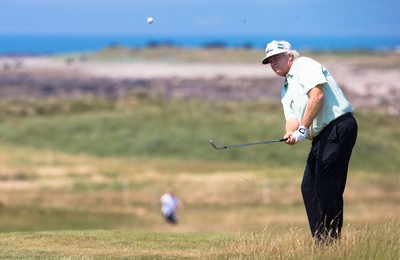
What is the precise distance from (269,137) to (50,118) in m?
18.1

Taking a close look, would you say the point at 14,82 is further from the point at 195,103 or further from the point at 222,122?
the point at 222,122

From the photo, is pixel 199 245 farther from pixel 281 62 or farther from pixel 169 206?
pixel 169 206

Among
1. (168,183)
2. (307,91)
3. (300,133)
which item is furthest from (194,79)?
(300,133)

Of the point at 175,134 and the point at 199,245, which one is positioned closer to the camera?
the point at 199,245

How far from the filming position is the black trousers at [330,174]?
11219mm

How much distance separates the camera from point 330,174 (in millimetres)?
11281

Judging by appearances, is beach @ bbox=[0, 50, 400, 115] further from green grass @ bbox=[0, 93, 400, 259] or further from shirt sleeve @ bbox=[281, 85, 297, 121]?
shirt sleeve @ bbox=[281, 85, 297, 121]

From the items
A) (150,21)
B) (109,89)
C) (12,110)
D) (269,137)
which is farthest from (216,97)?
(150,21)

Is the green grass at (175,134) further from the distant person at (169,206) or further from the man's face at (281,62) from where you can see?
the man's face at (281,62)

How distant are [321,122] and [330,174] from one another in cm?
56

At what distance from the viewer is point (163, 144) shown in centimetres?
7394

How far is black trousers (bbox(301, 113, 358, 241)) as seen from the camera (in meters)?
11.2

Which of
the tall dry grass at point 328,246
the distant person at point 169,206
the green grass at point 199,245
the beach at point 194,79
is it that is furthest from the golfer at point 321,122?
the beach at point 194,79

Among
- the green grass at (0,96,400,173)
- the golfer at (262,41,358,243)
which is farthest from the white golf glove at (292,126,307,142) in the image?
the green grass at (0,96,400,173)
